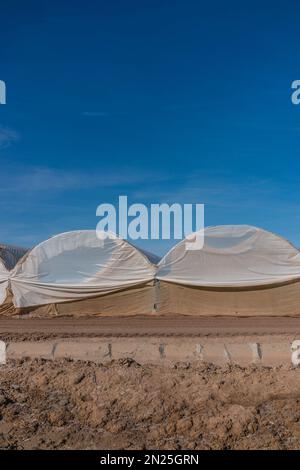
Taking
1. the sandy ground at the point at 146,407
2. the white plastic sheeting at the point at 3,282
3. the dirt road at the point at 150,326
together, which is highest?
the white plastic sheeting at the point at 3,282

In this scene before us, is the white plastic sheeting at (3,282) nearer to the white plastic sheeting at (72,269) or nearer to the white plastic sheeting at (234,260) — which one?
the white plastic sheeting at (72,269)

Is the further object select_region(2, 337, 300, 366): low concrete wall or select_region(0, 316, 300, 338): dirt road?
select_region(0, 316, 300, 338): dirt road

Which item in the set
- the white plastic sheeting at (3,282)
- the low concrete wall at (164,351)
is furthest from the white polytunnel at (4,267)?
the low concrete wall at (164,351)

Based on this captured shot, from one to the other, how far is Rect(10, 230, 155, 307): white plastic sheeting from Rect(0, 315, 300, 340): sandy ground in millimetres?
956

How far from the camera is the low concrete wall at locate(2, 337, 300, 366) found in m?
10.3

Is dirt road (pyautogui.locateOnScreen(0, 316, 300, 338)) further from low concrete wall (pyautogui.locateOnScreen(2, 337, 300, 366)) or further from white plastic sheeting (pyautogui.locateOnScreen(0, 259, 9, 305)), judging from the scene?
low concrete wall (pyautogui.locateOnScreen(2, 337, 300, 366))

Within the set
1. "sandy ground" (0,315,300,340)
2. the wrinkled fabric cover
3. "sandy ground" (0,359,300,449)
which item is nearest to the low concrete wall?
"sandy ground" (0,315,300,340)

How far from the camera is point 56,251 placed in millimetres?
18516

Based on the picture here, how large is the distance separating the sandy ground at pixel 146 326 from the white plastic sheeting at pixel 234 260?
1265 millimetres

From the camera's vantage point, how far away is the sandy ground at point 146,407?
20.0 feet

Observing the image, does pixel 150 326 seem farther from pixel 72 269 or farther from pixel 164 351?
pixel 164 351

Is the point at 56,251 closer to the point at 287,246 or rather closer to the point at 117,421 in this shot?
the point at 287,246

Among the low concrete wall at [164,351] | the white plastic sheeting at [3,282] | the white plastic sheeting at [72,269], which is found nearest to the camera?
the low concrete wall at [164,351]

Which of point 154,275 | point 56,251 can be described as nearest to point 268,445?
point 154,275
